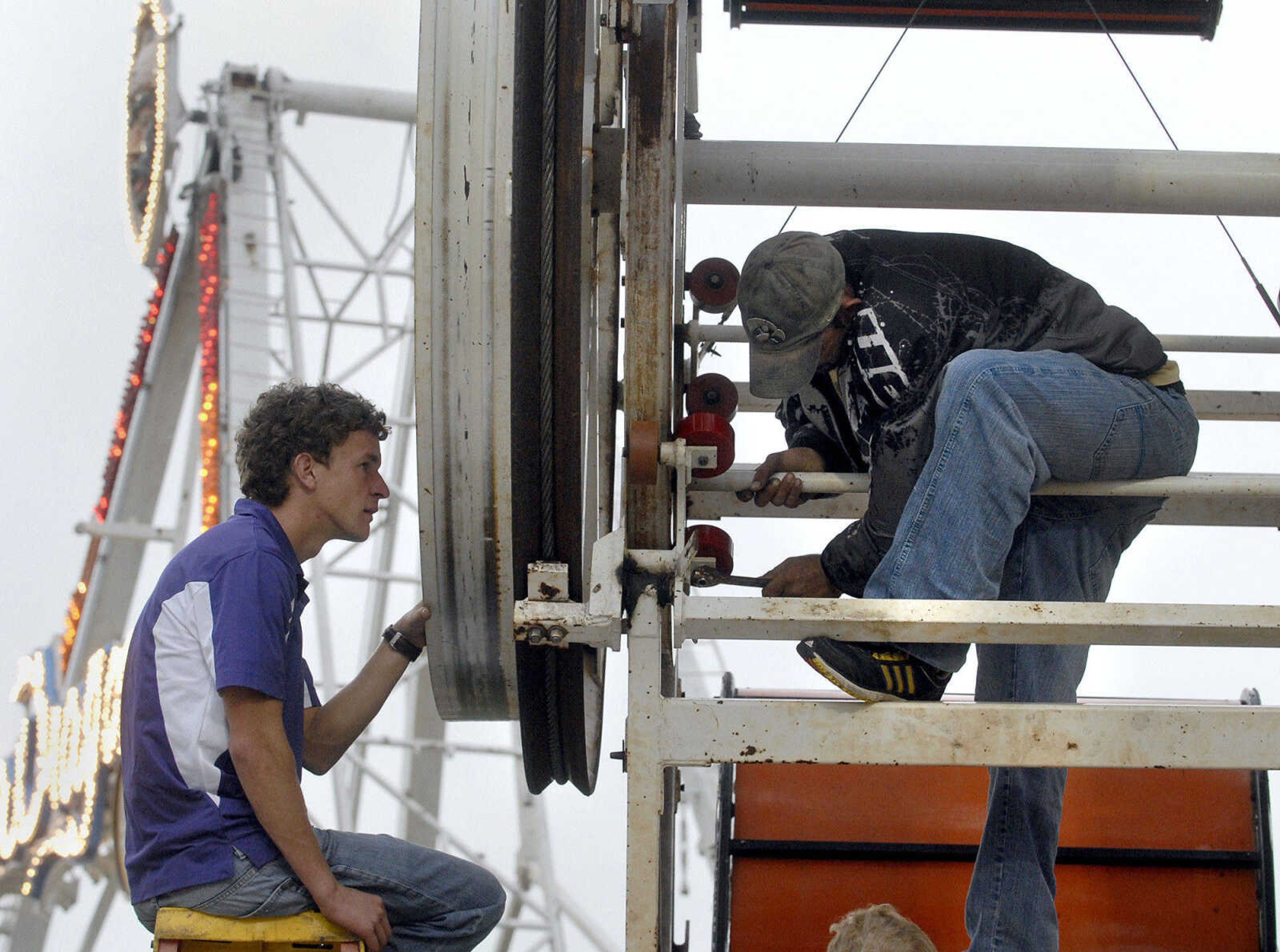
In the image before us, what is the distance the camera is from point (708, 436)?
3312 millimetres

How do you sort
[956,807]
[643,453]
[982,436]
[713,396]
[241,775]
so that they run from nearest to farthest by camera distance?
[241,775] < [982,436] < [643,453] < [713,396] < [956,807]

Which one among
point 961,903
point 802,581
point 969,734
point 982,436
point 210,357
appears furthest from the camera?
point 210,357

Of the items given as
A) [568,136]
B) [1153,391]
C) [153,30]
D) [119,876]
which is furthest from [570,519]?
[153,30]

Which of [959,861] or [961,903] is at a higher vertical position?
[959,861]

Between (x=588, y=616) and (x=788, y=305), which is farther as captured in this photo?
(x=788, y=305)

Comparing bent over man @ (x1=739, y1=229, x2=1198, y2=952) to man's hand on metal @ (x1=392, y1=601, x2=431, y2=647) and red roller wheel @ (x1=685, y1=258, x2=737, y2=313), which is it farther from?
man's hand on metal @ (x1=392, y1=601, x2=431, y2=647)

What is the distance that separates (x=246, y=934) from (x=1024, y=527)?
184cm

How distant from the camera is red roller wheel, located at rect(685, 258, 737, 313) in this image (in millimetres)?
3740

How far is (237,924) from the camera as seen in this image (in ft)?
8.61

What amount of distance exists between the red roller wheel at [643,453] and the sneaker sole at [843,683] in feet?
2.15

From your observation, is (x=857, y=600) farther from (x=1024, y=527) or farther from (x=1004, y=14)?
(x=1004, y=14)

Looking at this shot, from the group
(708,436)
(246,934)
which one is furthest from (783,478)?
(246,934)

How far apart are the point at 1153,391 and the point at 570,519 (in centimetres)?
127

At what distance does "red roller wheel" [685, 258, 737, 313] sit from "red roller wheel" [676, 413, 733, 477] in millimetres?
494
